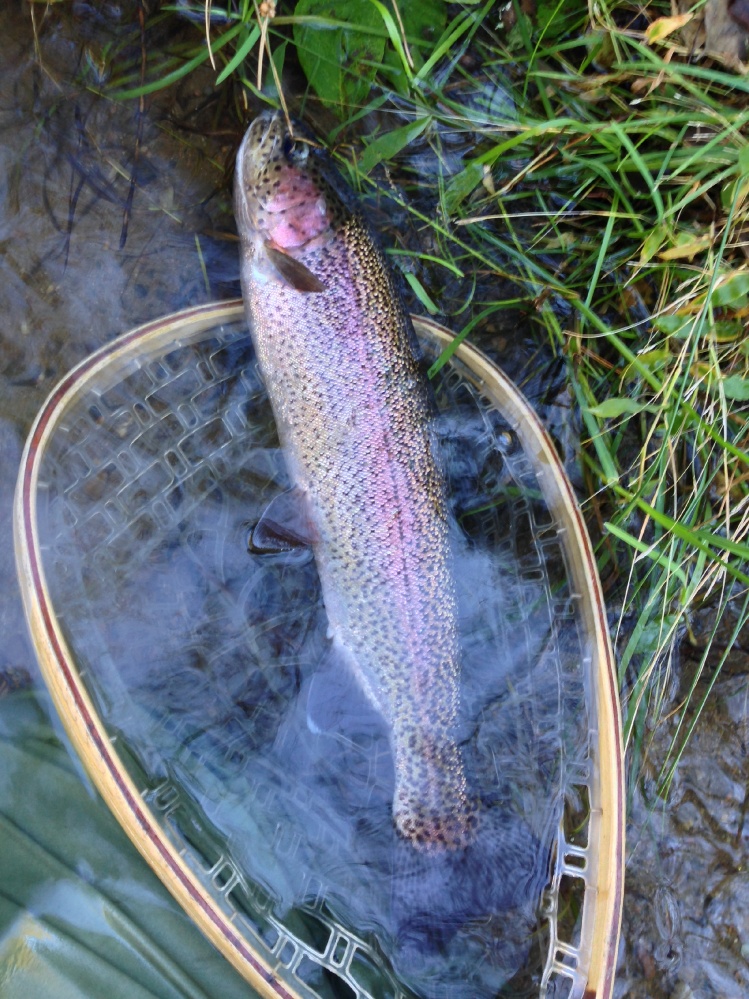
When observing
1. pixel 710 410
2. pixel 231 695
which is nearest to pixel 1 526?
pixel 231 695

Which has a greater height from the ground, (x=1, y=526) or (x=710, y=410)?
(x=1, y=526)

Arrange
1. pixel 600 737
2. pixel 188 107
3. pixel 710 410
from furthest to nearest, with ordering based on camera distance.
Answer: pixel 188 107 → pixel 710 410 → pixel 600 737

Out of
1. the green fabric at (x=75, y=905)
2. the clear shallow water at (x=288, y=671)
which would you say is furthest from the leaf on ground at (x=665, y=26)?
the green fabric at (x=75, y=905)

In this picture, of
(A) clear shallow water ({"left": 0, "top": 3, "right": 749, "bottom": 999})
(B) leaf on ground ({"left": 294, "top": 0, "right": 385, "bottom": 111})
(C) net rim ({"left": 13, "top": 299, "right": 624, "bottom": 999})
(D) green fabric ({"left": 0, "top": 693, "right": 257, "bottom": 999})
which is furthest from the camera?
(A) clear shallow water ({"left": 0, "top": 3, "right": 749, "bottom": 999})

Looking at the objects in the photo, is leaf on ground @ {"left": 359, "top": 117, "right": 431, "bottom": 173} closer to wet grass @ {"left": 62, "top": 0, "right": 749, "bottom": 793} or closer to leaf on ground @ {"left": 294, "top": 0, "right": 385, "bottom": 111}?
wet grass @ {"left": 62, "top": 0, "right": 749, "bottom": 793}

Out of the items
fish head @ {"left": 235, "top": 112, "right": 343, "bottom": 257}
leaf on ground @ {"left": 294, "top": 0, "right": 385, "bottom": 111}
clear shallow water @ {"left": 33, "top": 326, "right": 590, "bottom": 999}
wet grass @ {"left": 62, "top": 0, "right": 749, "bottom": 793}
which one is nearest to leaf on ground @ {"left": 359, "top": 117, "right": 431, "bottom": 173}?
wet grass @ {"left": 62, "top": 0, "right": 749, "bottom": 793}

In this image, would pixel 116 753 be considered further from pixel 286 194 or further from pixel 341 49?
pixel 341 49

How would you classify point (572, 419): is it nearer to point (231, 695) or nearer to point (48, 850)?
point (231, 695)

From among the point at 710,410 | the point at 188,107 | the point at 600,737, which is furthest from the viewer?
the point at 188,107
